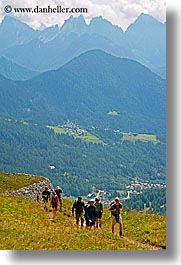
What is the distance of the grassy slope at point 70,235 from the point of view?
12.1m

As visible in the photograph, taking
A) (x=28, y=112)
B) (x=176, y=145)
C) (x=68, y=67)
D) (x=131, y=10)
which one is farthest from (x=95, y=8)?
(x=68, y=67)

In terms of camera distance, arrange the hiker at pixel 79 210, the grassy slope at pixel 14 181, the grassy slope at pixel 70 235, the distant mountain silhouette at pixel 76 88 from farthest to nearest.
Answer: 1. the distant mountain silhouette at pixel 76 88
2. the grassy slope at pixel 14 181
3. the hiker at pixel 79 210
4. the grassy slope at pixel 70 235

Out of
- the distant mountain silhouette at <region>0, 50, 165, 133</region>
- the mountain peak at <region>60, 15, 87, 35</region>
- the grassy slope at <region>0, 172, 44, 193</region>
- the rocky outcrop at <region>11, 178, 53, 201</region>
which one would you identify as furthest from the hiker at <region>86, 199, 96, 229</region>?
the distant mountain silhouette at <region>0, 50, 165, 133</region>

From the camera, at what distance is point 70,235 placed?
1269cm

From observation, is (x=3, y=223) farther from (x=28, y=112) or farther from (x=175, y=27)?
(x=28, y=112)

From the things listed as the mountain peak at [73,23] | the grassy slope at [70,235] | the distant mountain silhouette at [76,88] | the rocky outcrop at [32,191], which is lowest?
the grassy slope at [70,235]

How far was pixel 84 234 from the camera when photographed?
12.8 m

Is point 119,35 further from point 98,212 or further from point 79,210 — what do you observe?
point 98,212

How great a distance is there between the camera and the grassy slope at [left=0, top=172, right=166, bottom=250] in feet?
39.6

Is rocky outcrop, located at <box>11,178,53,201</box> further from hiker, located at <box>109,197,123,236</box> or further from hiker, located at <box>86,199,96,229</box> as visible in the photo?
hiker, located at <box>109,197,123,236</box>

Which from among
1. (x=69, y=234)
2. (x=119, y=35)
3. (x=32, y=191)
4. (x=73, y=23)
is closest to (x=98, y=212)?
(x=69, y=234)

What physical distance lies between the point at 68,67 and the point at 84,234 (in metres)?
172

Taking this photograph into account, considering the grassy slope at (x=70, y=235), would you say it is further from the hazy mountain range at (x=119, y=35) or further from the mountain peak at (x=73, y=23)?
the mountain peak at (x=73, y=23)

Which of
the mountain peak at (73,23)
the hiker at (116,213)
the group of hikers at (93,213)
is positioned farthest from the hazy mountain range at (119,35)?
the group of hikers at (93,213)
